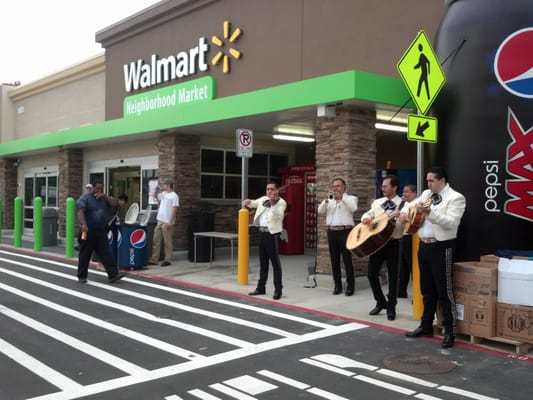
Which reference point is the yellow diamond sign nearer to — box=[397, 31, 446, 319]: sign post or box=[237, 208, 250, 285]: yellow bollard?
box=[397, 31, 446, 319]: sign post

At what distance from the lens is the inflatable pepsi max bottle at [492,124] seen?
7125 millimetres

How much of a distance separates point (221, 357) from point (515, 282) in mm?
3196

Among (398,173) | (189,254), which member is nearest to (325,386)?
(398,173)

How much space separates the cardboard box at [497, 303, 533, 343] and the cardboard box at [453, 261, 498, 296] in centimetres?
21

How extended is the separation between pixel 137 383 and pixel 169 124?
8.87 meters

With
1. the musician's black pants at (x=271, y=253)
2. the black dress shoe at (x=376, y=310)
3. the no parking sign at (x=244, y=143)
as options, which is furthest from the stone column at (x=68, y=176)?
the black dress shoe at (x=376, y=310)

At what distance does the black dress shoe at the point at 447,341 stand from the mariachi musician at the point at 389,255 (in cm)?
122

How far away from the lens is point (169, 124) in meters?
13.0

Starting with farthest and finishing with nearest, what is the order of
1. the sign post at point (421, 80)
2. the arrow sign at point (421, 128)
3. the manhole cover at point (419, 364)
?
the sign post at point (421, 80)
the arrow sign at point (421, 128)
the manhole cover at point (419, 364)

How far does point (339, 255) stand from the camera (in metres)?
8.90

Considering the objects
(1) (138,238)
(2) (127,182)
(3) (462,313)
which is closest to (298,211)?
(1) (138,238)

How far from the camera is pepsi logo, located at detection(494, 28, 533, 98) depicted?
23.5ft

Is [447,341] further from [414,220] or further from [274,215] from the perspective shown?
[274,215]

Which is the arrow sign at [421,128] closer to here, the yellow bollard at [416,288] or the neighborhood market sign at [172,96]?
the yellow bollard at [416,288]
